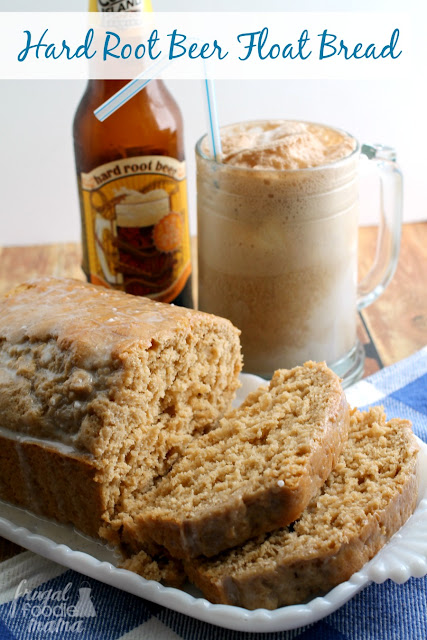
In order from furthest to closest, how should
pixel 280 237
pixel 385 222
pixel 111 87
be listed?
1. pixel 385 222
2. pixel 111 87
3. pixel 280 237

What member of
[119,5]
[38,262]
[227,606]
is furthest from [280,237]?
[38,262]

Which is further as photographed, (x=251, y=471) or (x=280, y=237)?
(x=280, y=237)

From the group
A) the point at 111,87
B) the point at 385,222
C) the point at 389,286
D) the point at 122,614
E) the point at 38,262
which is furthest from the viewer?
the point at 38,262

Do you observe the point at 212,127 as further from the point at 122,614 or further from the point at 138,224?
the point at 122,614

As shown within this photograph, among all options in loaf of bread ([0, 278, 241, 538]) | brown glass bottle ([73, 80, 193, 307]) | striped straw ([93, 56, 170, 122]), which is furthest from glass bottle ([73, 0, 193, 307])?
loaf of bread ([0, 278, 241, 538])

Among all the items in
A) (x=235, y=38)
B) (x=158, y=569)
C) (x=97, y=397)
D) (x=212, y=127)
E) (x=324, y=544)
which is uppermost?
(x=235, y=38)

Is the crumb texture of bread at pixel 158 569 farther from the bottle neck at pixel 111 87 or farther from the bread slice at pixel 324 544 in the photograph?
the bottle neck at pixel 111 87
